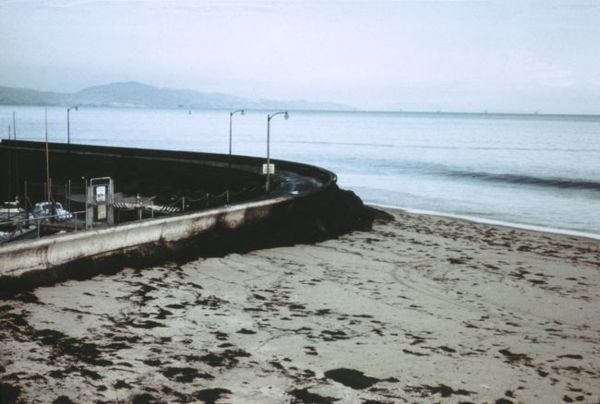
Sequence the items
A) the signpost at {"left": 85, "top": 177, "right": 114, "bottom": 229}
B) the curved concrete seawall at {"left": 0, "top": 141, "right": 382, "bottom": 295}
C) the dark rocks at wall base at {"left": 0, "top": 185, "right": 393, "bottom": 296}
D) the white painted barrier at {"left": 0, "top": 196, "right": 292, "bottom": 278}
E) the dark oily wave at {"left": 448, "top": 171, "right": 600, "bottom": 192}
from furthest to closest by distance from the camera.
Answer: the dark oily wave at {"left": 448, "top": 171, "right": 600, "bottom": 192} → the signpost at {"left": 85, "top": 177, "right": 114, "bottom": 229} → the dark rocks at wall base at {"left": 0, "top": 185, "right": 393, "bottom": 296} → the curved concrete seawall at {"left": 0, "top": 141, "right": 382, "bottom": 295} → the white painted barrier at {"left": 0, "top": 196, "right": 292, "bottom": 278}

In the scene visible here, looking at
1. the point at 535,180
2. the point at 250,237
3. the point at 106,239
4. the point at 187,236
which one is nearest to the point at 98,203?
the point at 187,236

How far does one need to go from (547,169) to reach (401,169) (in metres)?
17.0

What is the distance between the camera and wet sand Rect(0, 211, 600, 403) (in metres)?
7.30

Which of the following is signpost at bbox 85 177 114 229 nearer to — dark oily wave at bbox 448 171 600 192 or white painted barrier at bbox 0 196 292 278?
white painted barrier at bbox 0 196 292 278

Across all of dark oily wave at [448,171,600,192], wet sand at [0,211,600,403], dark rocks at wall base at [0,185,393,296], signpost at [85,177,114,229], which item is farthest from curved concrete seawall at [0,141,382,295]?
dark oily wave at [448,171,600,192]

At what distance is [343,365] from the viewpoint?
8289mm

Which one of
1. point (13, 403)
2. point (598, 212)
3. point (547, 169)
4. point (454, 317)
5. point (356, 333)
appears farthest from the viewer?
point (547, 169)

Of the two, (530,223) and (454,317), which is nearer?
(454,317)

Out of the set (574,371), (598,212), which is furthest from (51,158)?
(574,371)

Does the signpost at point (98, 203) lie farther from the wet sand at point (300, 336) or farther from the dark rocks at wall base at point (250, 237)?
the wet sand at point (300, 336)

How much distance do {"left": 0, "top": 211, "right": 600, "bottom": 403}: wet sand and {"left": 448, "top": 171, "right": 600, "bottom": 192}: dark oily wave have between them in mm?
39961

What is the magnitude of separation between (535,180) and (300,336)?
173ft

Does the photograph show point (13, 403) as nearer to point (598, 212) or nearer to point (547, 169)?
point (598, 212)

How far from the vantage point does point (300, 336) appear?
948 centimetres
